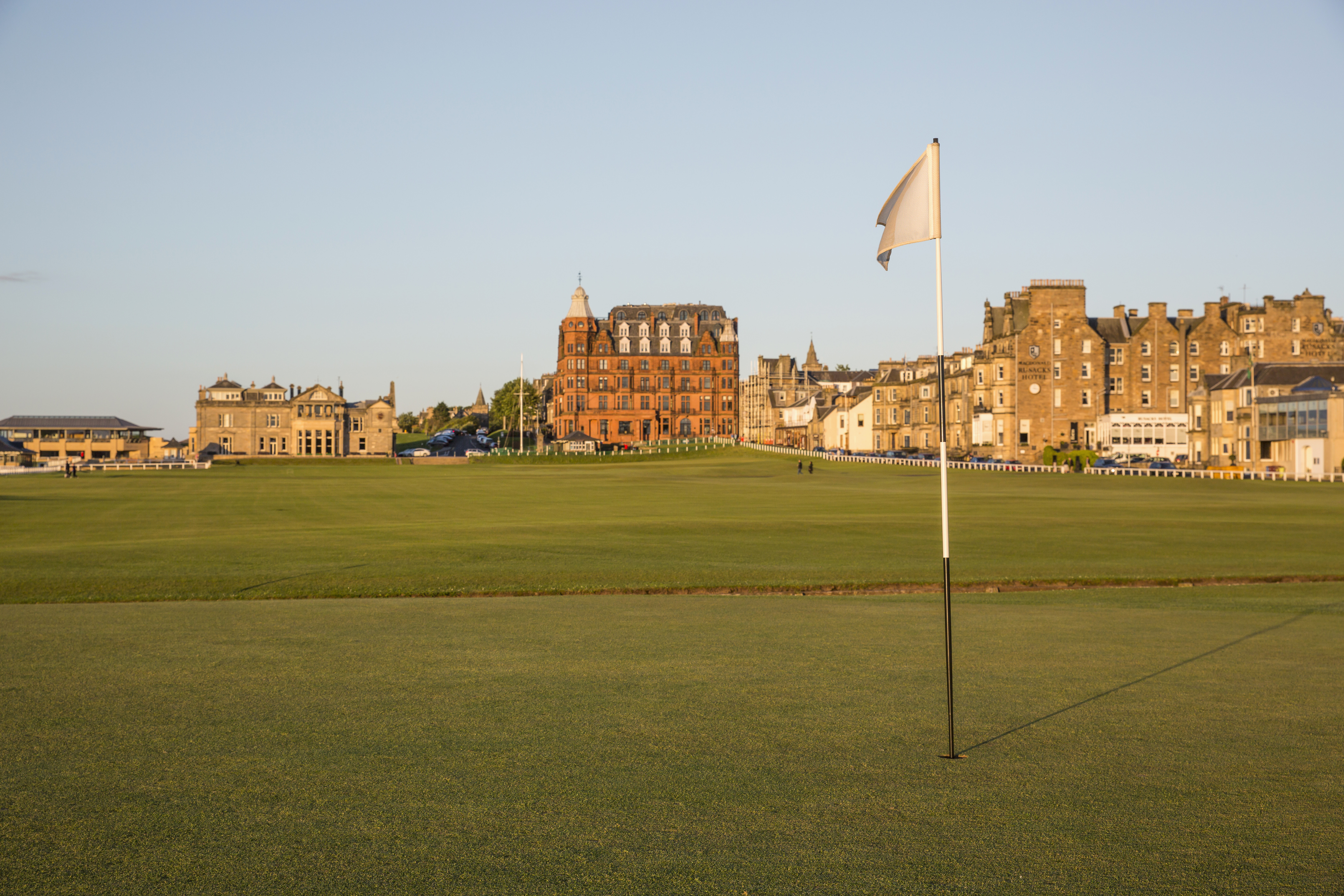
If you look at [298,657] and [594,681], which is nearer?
[594,681]

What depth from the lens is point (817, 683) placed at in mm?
12867

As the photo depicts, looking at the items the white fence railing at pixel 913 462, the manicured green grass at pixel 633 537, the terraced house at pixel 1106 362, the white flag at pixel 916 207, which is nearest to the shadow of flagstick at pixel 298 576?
the manicured green grass at pixel 633 537

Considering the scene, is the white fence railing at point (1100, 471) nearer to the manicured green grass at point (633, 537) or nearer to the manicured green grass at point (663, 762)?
the manicured green grass at point (633, 537)

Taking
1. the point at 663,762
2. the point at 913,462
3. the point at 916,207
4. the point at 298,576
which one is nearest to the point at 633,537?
the point at 298,576

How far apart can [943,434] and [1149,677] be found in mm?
5594

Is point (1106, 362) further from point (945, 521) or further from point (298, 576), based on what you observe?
point (945, 521)

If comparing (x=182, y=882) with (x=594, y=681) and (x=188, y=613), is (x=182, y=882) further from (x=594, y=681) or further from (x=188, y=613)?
(x=188, y=613)

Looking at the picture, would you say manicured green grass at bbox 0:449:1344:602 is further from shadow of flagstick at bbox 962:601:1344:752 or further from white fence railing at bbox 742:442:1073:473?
white fence railing at bbox 742:442:1073:473

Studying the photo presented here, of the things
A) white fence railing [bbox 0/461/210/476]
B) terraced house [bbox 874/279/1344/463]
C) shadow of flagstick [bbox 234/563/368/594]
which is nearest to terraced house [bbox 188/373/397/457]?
white fence railing [bbox 0/461/210/476]

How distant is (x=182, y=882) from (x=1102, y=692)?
10.1 metres

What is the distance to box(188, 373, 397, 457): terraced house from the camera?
190m

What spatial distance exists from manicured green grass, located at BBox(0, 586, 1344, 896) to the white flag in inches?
→ 203

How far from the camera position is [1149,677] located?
13.4 metres

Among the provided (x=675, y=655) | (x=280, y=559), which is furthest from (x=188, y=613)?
(x=280, y=559)
